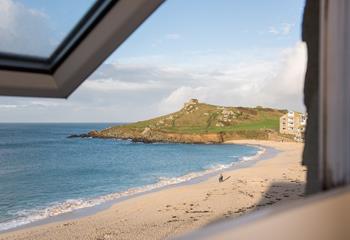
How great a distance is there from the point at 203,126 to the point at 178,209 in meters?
13.3

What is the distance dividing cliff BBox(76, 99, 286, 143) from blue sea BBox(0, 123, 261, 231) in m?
0.60

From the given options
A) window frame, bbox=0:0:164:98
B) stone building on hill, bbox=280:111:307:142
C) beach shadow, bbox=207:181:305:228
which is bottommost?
beach shadow, bbox=207:181:305:228

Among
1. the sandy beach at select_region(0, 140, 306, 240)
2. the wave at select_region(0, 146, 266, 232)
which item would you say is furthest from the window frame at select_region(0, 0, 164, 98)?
the wave at select_region(0, 146, 266, 232)

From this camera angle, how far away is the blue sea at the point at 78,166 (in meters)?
13.2

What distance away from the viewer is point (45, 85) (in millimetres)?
981

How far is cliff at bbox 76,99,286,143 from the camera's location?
22.6 meters

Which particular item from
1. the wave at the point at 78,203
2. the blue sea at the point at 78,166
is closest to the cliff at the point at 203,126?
the blue sea at the point at 78,166

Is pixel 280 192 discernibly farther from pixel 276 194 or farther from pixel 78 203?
pixel 78 203

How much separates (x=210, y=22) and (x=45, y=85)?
74.6 feet

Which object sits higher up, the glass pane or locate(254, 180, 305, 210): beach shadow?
the glass pane

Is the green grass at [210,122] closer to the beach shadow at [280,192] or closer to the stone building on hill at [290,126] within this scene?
the stone building on hill at [290,126]

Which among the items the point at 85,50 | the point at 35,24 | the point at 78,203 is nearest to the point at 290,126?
the point at 78,203

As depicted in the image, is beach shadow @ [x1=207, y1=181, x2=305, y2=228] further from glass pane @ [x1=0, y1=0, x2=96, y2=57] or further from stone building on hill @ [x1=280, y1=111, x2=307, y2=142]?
stone building on hill @ [x1=280, y1=111, x2=307, y2=142]

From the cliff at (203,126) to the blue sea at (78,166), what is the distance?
1.97 ft
